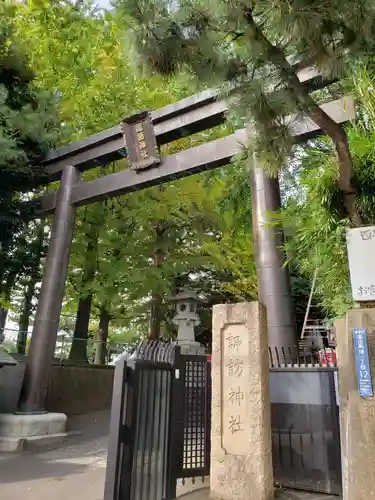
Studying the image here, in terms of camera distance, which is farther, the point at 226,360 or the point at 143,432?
the point at 226,360

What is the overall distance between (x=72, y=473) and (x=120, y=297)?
25.9 feet

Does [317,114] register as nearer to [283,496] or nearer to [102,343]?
[283,496]

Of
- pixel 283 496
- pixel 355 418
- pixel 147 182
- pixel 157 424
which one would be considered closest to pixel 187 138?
pixel 147 182

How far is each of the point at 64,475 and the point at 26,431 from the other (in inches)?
102

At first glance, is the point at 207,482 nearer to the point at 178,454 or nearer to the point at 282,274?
the point at 178,454

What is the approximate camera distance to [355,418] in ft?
11.7

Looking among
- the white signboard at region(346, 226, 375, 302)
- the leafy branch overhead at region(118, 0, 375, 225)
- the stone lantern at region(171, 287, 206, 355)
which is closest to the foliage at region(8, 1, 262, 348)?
the stone lantern at region(171, 287, 206, 355)

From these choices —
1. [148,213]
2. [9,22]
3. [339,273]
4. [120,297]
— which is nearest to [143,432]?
[339,273]

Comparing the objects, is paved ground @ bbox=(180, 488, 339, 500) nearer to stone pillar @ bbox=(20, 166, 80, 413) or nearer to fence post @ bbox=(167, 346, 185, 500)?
fence post @ bbox=(167, 346, 185, 500)

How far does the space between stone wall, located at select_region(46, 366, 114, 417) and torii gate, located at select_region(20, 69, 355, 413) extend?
1.98 m

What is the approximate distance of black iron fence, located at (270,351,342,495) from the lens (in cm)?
491

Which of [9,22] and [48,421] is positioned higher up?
[9,22]

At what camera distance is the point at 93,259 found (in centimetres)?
1245

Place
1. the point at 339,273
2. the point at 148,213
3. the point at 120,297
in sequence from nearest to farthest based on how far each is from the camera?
the point at 339,273 < the point at 148,213 < the point at 120,297
